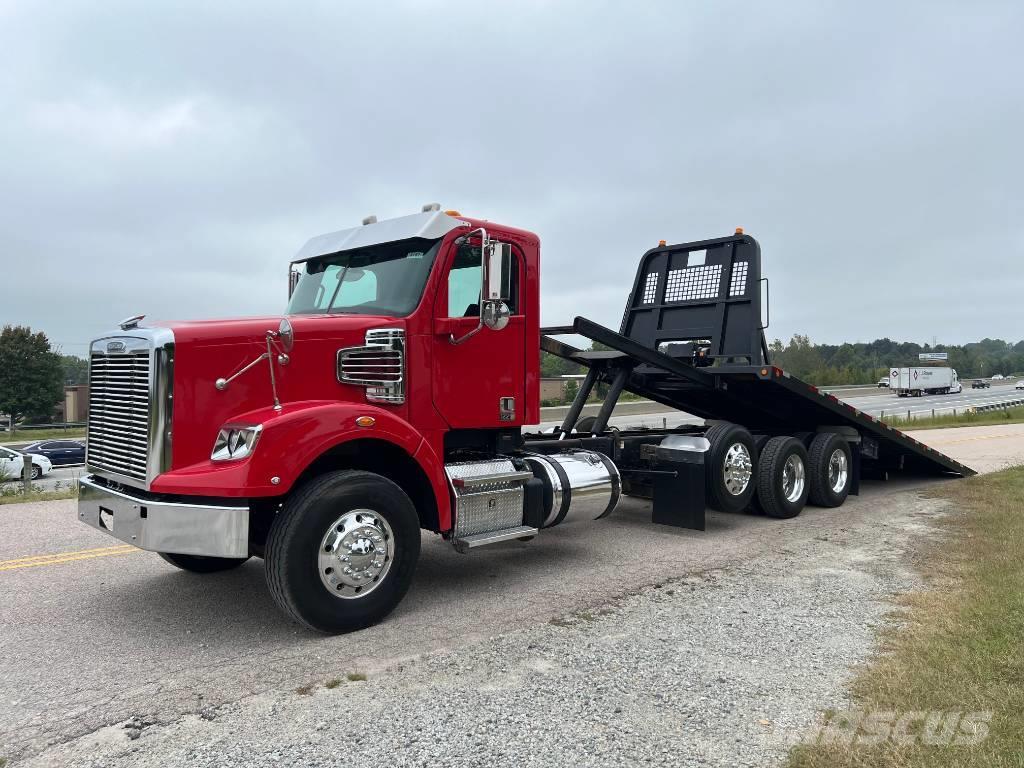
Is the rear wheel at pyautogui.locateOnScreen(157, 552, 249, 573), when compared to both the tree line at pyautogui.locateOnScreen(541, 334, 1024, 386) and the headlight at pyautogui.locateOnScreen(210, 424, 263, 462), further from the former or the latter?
the tree line at pyautogui.locateOnScreen(541, 334, 1024, 386)

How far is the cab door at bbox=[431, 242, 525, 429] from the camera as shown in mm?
5512

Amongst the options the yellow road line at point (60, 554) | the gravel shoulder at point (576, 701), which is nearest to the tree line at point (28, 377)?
the yellow road line at point (60, 554)

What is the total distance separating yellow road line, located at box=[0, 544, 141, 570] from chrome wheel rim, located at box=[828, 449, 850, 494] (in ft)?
25.5

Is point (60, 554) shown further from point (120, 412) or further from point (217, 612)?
point (120, 412)

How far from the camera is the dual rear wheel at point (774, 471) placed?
7824 mm

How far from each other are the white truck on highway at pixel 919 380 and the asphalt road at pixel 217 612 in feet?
192

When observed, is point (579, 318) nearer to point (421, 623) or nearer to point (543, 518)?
point (543, 518)

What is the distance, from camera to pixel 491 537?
5422mm

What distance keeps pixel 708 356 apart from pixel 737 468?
1.46m

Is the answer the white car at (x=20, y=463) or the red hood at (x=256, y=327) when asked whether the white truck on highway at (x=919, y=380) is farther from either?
the red hood at (x=256, y=327)

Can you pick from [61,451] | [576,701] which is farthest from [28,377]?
[576,701]

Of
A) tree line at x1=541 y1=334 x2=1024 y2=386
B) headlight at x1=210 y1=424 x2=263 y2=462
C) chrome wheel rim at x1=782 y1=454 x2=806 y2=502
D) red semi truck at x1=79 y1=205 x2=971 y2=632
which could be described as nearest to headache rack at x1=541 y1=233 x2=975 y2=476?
red semi truck at x1=79 y1=205 x2=971 y2=632

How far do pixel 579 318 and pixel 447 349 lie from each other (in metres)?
1.99

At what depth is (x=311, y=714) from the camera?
346cm
